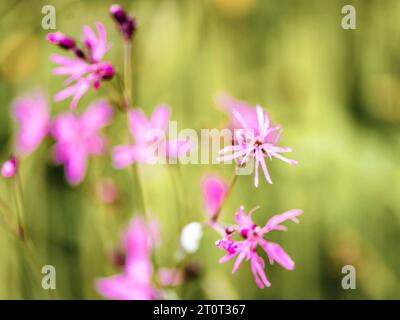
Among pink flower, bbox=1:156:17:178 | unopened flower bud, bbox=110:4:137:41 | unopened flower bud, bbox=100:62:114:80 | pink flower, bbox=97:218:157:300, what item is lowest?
pink flower, bbox=97:218:157:300

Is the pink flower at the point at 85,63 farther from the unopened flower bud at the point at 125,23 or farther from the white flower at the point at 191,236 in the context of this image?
the white flower at the point at 191,236

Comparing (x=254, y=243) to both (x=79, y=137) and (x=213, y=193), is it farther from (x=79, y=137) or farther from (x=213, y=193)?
(x=79, y=137)

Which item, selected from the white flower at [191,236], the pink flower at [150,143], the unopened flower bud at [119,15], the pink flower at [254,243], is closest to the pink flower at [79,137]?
the pink flower at [150,143]

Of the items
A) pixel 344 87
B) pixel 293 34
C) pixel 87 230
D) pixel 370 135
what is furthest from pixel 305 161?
pixel 87 230

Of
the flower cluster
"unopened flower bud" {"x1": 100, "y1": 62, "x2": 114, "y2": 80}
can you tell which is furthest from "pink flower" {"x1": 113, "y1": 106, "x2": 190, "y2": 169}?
"unopened flower bud" {"x1": 100, "y1": 62, "x2": 114, "y2": 80}

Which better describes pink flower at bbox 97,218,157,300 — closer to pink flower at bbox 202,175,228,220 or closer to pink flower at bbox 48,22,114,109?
pink flower at bbox 202,175,228,220

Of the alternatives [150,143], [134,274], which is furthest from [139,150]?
[134,274]
